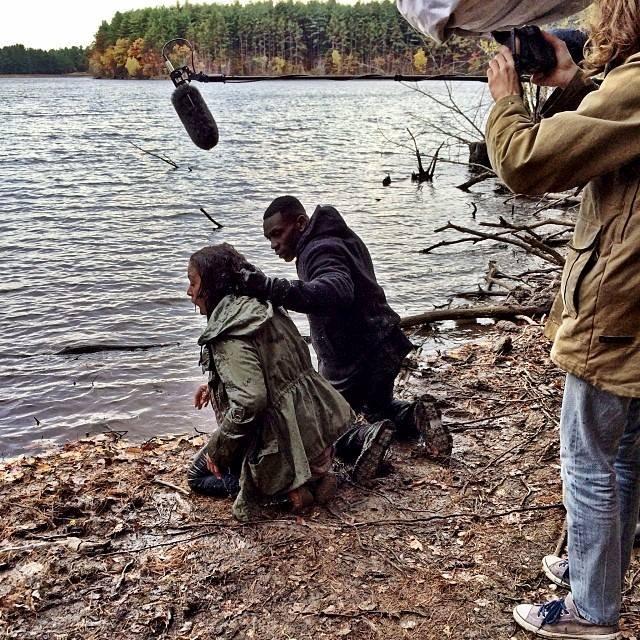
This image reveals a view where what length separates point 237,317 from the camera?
3566mm

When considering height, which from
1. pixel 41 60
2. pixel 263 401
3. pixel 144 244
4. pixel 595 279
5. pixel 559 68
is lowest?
pixel 144 244

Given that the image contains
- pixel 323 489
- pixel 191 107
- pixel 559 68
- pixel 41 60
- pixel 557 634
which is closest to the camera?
pixel 559 68

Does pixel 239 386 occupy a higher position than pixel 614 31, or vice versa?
pixel 614 31

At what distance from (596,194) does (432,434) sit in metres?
2.61

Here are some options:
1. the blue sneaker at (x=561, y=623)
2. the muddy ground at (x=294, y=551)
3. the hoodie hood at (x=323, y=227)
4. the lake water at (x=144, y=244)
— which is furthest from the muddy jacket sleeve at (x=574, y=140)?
the lake water at (x=144, y=244)

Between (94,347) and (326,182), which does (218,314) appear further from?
(326,182)

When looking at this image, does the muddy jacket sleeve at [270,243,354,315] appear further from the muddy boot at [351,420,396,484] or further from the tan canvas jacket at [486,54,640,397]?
the tan canvas jacket at [486,54,640,397]

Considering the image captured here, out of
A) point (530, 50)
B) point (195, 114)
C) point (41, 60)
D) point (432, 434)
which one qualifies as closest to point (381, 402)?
point (432, 434)

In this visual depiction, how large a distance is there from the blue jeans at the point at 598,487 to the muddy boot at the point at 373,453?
1.61m

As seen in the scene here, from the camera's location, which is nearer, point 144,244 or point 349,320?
point 349,320

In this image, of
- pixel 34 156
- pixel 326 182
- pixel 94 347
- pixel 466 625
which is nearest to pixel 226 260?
pixel 466 625

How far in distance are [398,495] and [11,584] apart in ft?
6.84

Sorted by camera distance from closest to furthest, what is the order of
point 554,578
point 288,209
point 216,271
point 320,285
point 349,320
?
1. point 554,578
2. point 216,271
3. point 320,285
4. point 288,209
5. point 349,320

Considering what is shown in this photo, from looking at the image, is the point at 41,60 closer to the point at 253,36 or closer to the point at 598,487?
the point at 253,36
